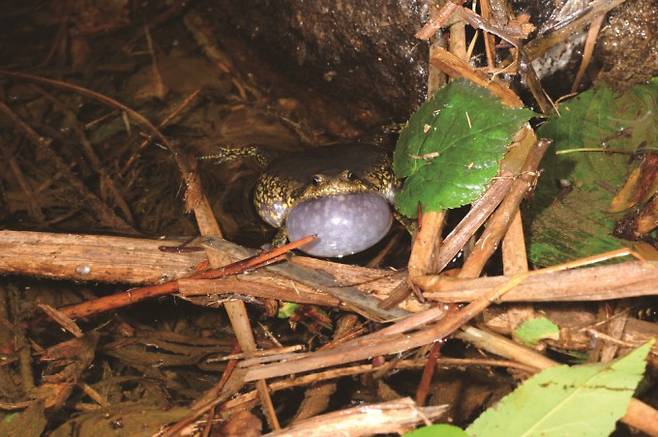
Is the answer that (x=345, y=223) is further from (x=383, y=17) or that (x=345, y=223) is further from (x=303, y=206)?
(x=383, y=17)

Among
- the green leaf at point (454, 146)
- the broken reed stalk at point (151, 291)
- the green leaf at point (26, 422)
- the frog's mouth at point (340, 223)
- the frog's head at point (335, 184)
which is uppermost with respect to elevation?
the green leaf at point (454, 146)

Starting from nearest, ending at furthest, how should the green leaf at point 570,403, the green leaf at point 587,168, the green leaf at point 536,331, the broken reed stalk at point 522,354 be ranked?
the green leaf at point 570,403 < the broken reed stalk at point 522,354 < the green leaf at point 536,331 < the green leaf at point 587,168

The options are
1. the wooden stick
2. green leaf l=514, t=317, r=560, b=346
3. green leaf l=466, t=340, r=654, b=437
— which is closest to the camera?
green leaf l=466, t=340, r=654, b=437

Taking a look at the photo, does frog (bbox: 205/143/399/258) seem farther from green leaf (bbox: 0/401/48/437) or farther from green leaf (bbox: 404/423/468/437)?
green leaf (bbox: 0/401/48/437)

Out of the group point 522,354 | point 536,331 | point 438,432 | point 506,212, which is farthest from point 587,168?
point 438,432

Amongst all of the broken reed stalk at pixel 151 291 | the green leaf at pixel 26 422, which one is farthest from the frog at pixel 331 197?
the green leaf at pixel 26 422

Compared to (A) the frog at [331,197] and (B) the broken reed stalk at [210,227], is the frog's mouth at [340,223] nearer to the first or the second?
(A) the frog at [331,197]

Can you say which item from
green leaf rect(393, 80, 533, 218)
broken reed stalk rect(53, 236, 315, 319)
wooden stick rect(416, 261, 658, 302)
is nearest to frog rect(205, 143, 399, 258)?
broken reed stalk rect(53, 236, 315, 319)

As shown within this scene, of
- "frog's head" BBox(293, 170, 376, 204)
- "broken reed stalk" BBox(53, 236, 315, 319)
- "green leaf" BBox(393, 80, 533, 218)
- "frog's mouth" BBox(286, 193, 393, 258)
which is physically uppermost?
A: "green leaf" BBox(393, 80, 533, 218)
